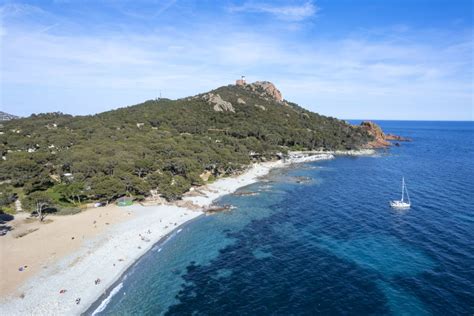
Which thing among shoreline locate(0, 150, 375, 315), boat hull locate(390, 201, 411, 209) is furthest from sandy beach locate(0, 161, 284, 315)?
boat hull locate(390, 201, 411, 209)

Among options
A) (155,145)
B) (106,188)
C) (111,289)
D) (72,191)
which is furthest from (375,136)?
(111,289)

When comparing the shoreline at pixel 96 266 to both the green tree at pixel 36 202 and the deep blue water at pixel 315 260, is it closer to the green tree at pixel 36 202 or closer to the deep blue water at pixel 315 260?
the deep blue water at pixel 315 260

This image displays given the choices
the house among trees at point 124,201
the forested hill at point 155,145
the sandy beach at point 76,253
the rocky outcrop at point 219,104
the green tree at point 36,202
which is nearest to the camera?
the sandy beach at point 76,253

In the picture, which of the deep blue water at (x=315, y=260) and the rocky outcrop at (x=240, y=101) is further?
the rocky outcrop at (x=240, y=101)

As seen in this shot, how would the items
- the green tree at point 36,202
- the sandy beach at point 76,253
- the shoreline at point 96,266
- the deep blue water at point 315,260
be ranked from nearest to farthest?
the shoreline at point 96,266 < the sandy beach at point 76,253 < the deep blue water at point 315,260 < the green tree at point 36,202

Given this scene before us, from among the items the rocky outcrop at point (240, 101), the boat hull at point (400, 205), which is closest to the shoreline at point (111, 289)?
the boat hull at point (400, 205)

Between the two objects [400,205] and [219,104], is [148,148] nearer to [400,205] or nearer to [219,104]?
[400,205]

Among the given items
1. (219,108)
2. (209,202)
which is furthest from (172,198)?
(219,108)
